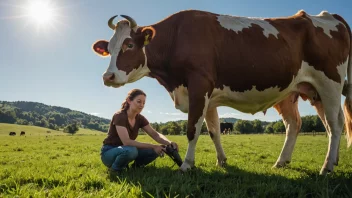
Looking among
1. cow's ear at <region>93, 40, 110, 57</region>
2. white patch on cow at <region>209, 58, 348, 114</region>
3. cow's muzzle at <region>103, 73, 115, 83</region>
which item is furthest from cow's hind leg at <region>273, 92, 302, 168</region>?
cow's ear at <region>93, 40, 110, 57</region>

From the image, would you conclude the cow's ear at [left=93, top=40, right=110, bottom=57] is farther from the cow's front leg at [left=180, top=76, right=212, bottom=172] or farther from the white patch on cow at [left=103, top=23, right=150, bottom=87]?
the cow's front leg at [left=180, top=76, right=212, bottom=172]

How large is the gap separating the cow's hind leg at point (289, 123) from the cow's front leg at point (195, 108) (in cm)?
276

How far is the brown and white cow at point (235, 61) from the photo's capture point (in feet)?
18.6

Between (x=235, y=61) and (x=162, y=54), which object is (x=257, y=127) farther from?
(x=162, y=54)

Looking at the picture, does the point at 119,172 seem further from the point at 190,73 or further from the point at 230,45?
the point at 230,45

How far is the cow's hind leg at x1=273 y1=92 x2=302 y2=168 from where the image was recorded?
7.13 meters

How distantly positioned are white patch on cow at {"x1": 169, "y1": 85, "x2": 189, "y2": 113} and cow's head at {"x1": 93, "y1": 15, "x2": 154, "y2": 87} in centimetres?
89

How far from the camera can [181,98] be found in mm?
6012

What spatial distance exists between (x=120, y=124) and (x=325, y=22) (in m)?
5.34

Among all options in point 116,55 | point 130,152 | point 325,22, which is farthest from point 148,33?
point 325,22

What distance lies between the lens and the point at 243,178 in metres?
4.58

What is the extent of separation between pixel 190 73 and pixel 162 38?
48.8 inches

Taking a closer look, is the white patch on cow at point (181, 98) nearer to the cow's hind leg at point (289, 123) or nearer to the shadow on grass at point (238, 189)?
the shadow on grass at point (238, 189)

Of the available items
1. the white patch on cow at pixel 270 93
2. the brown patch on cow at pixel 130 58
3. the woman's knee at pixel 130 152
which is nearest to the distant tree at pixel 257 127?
the white patch on cow at pixel 270 93
